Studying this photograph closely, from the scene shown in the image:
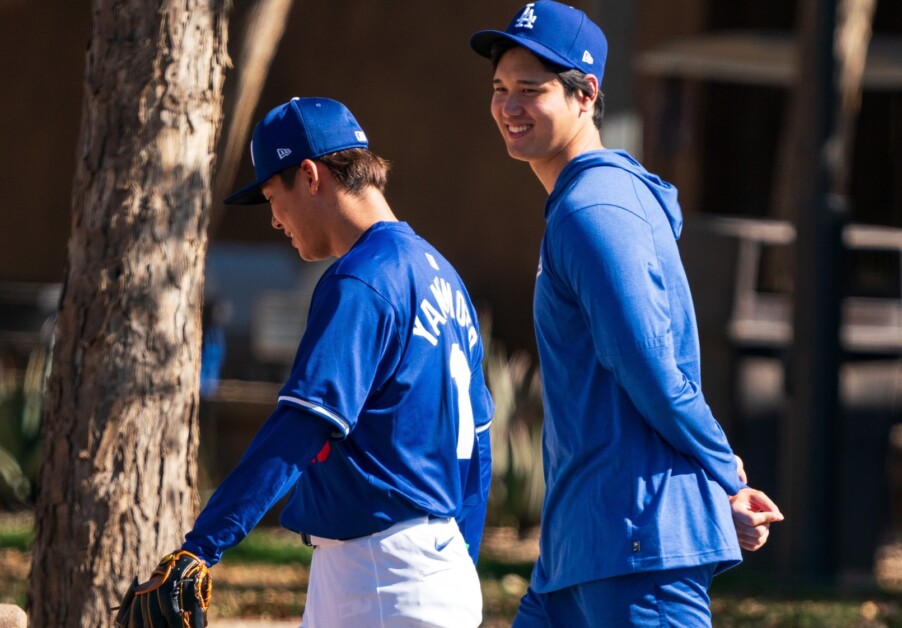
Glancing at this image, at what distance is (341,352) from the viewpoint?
3006mm

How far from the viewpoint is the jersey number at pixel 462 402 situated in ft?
10.8

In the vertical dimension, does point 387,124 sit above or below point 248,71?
above

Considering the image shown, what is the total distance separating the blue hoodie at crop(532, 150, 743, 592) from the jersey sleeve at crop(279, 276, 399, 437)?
0.39m

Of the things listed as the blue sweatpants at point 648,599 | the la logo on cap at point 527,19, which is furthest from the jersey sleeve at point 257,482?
the la logo on cap at point 527,19

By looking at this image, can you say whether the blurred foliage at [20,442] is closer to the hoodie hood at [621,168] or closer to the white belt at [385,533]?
the white belt at [385,533]

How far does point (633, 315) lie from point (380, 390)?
1.83 ft

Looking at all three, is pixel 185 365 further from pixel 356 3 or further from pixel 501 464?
pixel 356 3

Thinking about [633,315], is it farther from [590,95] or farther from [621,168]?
[590,95]

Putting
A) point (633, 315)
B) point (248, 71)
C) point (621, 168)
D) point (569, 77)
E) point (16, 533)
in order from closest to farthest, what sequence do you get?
point (633, 315) < point (621, 168) < point (569, 77) < point (248, 71) < point (16, 533)

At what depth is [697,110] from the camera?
14.6 meters

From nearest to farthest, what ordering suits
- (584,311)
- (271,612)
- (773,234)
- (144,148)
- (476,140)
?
(584,311), (144,148), (271,612), (773,234), (476,140)

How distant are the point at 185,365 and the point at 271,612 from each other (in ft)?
8.84

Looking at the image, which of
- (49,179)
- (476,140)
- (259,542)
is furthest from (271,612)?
(49,179)

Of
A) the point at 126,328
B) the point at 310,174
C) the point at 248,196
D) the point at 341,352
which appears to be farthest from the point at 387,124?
the point at 341,352
